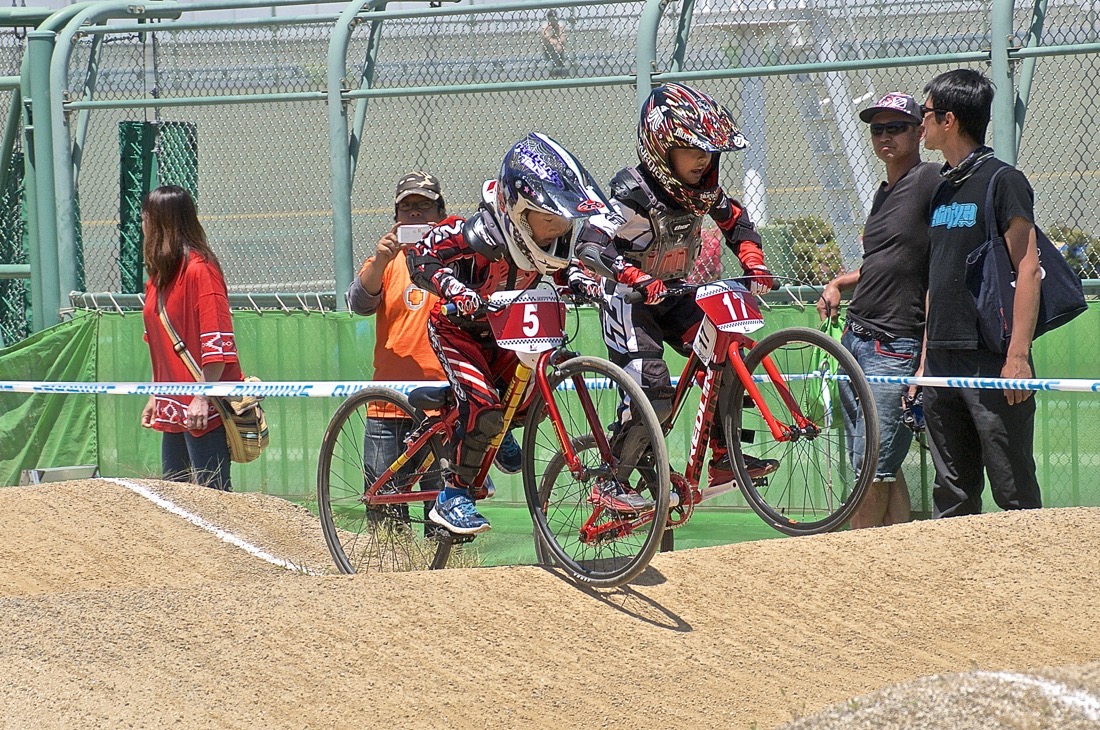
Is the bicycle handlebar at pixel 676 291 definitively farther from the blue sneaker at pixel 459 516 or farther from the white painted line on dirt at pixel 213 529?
the white painted line on dirt at pixel 213 529

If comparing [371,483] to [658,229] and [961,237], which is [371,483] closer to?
[658,229]

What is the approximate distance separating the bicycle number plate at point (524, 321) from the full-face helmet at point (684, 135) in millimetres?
814

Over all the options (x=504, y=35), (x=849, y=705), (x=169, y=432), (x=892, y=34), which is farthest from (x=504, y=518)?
(x=849, y=705)

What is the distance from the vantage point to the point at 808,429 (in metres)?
6.00

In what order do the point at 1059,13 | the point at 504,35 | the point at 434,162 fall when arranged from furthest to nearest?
the point at 434,162, the point at 504,35, the point at 1059,13

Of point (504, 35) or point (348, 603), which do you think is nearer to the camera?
point (348, 603)

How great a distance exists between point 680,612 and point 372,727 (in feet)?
4.81

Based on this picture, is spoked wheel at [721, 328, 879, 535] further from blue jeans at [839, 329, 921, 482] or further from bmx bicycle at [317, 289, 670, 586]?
bmx bicycle at [317, 289, 670, 586]

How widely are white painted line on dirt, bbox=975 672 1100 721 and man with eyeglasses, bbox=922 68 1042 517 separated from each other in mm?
2672

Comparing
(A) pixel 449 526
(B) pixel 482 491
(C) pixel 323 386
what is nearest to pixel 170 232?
(C) pixel 323 386

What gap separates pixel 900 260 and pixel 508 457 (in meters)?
2.32

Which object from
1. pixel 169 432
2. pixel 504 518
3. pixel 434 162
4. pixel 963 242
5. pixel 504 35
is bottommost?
pixel 504 518

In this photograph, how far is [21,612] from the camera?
5.60 metres

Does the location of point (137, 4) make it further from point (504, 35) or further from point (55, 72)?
point (504, 35)
